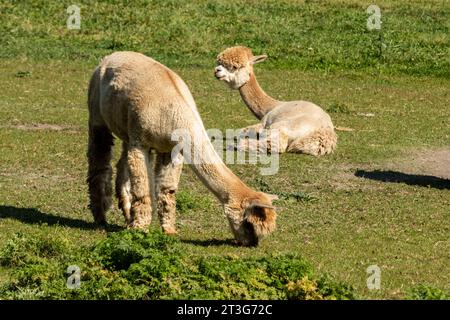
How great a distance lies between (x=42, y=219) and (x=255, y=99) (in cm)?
665

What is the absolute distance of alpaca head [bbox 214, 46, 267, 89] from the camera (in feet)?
60.1

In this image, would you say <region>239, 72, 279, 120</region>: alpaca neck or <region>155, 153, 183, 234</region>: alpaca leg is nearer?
<region>155, 153, 183, 234</region>: alpaca leg

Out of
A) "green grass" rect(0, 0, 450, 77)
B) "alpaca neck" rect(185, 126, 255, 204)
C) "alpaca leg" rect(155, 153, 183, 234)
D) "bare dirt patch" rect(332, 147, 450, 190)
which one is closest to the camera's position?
"alpaca neck" rect(185, 126, 255, 204)

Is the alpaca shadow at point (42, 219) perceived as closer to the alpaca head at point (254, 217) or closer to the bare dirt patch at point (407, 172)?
the alpaca head at point (254, 217)

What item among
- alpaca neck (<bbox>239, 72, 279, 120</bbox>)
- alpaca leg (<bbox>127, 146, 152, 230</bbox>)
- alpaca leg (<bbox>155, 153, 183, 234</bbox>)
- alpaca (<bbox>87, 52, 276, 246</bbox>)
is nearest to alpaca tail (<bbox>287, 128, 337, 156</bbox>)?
alpaca neck (<bbox>239, 72, 279, 120</bbox>)

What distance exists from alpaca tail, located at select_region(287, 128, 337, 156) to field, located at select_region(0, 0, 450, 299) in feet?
0.60

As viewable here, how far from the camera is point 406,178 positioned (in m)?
16.0

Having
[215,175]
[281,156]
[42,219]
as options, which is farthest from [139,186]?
[281,156]

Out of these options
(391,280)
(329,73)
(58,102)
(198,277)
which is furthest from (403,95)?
(198,277)

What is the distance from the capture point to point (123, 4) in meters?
29.6

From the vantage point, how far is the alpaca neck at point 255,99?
18656mm

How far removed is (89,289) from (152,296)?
0.48m

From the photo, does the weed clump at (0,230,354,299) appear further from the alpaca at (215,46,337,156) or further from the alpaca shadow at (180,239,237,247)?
the alpaca at (215,46,337,156)

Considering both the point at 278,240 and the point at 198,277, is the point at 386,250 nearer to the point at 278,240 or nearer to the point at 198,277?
the point at 278,240
